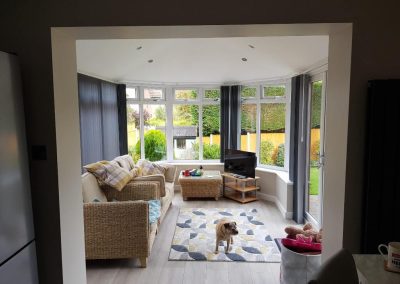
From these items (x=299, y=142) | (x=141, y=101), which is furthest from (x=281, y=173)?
(x=141, y=101)

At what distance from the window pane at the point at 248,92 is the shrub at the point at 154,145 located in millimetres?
1973

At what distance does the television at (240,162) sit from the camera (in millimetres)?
5270

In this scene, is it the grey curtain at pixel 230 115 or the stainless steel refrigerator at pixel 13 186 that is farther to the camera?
the grey curtain at pixel 230 115

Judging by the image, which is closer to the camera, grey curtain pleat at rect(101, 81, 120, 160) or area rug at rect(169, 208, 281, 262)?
area rug at rect(169, 208, 281, 262)

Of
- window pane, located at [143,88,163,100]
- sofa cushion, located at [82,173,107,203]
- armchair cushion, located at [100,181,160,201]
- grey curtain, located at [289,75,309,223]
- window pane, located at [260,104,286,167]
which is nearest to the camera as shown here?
sofa cushion, located at [82,173,107,203]

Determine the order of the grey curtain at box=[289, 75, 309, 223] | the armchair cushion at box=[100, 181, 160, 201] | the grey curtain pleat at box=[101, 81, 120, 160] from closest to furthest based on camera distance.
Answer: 1. the armchair cushion at box=[100, 181, 160, 201]
2. the grey curtain at box=[289, 75, 309, 223]
3. the grey curtain pleat at box=[101, 81, 120, 160]

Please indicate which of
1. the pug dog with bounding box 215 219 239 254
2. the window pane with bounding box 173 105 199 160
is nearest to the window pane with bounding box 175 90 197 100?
the window pane with bounding box 173 105 199 160

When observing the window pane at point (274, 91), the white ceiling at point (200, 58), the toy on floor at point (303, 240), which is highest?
the white ceiling at point (200, 58)

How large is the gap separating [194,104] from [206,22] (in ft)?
15.0

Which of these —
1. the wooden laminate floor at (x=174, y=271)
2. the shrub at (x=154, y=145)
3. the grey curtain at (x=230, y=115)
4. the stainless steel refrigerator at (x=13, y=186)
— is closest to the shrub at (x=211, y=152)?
the grey curtain at (x=230, y=115)

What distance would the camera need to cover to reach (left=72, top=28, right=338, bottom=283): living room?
375 cm

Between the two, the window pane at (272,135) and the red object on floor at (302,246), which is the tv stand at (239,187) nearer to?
the window pane at (272,135)

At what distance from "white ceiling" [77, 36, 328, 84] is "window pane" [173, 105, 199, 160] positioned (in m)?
0.65

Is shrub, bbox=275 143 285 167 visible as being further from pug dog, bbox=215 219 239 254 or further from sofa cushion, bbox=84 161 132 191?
sofa cushion, bbox=84 161 132 191
